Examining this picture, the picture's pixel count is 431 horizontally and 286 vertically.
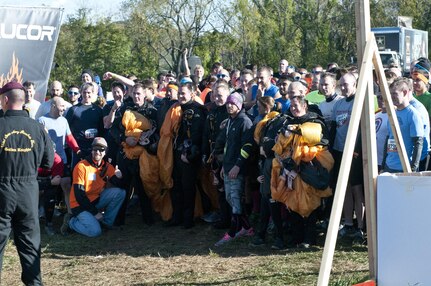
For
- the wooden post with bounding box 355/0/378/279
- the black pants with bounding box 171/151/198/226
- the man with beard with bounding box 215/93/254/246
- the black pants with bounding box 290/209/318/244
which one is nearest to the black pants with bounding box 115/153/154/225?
the black pants with bounding box 171/151/198/226

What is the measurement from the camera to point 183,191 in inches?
428

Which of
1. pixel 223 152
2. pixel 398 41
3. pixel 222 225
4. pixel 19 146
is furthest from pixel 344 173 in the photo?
pixel 398 41

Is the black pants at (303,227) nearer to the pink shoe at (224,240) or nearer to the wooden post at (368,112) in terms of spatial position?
the pink shoe at (224,240)

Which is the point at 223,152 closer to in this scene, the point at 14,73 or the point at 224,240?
Result: the point at 224,240

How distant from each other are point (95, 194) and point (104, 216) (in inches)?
14.3

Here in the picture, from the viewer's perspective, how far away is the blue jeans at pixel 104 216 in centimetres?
1043

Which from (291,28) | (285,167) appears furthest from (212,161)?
(291,28)

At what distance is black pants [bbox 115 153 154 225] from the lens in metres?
11.1

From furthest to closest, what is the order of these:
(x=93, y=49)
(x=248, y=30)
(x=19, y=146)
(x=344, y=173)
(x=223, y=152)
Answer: (x=248, y=30), (x=93, y=49), (x=223, y=152), (x=19, y=146), (x=344, y=173)

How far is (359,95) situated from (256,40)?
39502mm

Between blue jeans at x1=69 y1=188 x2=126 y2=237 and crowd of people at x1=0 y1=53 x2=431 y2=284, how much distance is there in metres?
0.02

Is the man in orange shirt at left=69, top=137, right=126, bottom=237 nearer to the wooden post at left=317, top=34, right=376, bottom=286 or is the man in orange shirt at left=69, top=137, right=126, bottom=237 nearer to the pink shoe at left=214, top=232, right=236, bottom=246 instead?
the pink shoe at left=214, top=232, right=236, bottom=246

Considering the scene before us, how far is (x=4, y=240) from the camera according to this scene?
23.4 ft

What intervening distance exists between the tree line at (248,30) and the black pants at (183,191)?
3034 centimetres
